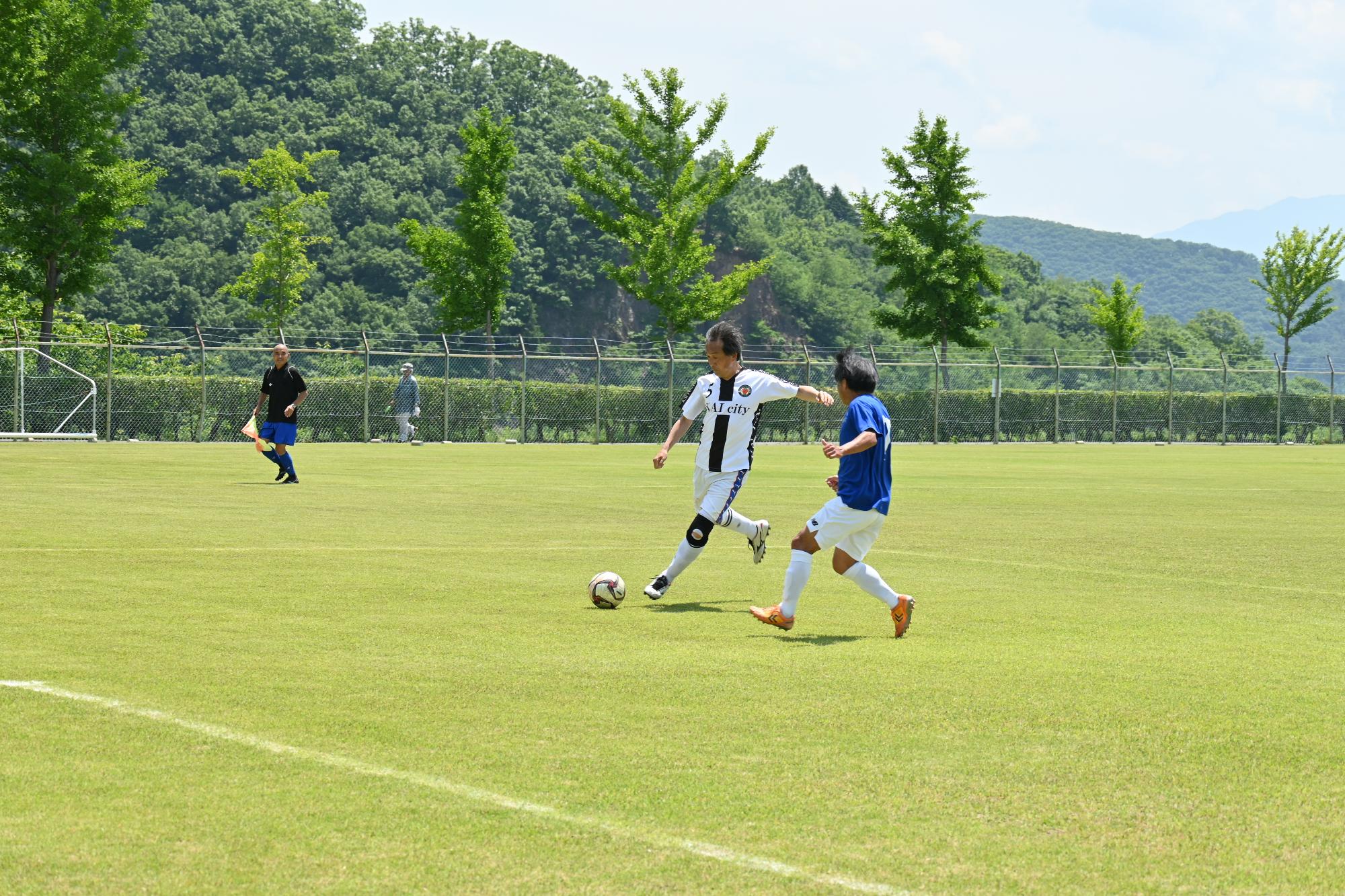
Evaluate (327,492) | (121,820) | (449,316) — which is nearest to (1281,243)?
(449,316)

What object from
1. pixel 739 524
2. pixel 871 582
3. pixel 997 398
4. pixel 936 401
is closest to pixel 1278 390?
pixel 997 398

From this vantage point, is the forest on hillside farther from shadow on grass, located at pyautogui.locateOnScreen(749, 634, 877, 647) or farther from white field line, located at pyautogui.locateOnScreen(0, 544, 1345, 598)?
shadow on grass, located at pyautogui.locateOnScreen(749, 634, 877, 647)

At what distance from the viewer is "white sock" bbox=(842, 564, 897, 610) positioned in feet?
29.9

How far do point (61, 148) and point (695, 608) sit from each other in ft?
110

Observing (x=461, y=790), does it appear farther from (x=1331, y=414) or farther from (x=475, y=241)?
(x=1331, y=414)

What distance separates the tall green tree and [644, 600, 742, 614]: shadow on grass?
44.3 meters

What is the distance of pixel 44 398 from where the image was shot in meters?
37.1

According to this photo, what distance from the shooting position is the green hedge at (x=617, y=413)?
4025 cm

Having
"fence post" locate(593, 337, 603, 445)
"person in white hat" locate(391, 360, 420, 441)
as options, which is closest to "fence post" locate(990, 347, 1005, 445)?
Answer: "fence post" locate(593, 337, 603, 445)

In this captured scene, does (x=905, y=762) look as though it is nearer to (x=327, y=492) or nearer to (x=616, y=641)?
(x=616, y=641)

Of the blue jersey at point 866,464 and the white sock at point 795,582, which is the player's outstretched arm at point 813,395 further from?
the white sock at point 795,582

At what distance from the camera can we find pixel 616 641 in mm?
8852

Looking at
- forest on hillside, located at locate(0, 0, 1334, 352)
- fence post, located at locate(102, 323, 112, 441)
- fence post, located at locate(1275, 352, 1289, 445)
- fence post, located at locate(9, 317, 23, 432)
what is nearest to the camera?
fence post, located at locate(9, 317, 23, 432)

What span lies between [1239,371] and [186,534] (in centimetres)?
5118
